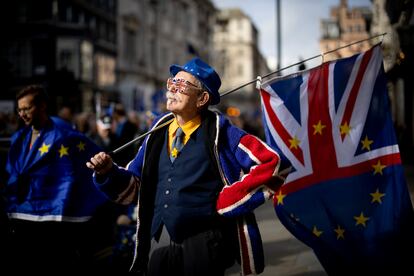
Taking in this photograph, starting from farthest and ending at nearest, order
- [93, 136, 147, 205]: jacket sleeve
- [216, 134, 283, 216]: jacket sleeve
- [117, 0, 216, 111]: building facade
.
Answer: [117, 0, 216, 111]: building facade < [93, 136, 147, 205]: jacket sleeve < [216, 134, 283, 216]: jacket sleeve

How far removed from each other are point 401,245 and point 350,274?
42 centimetres

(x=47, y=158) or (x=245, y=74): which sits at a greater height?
(x=245, y=74)

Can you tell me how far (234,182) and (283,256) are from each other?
142 inches

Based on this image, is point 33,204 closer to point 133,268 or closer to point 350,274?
point 133,268

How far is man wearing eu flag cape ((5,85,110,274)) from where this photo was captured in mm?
4762

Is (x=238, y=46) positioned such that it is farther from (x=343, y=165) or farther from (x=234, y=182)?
(x=234, y=182)

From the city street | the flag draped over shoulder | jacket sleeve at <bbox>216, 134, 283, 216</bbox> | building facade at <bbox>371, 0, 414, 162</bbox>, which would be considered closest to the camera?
jacket sleeve at <bbox>216, 134, 283, 216</bbox>

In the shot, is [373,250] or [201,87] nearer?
[201,87]

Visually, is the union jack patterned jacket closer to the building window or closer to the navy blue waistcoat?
the navy blue waistcoat

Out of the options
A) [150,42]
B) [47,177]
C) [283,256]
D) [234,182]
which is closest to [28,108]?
[47,177]

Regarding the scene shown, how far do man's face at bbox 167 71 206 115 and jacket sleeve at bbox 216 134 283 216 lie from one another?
1.40ft

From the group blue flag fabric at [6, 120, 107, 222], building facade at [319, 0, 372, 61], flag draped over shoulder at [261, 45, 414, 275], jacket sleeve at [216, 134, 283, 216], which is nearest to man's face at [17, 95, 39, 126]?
blue flag fabric at [6, 120, 107, 222]

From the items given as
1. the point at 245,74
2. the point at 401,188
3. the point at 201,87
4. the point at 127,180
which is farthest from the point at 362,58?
the point at 245,74

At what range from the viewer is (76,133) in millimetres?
5039
